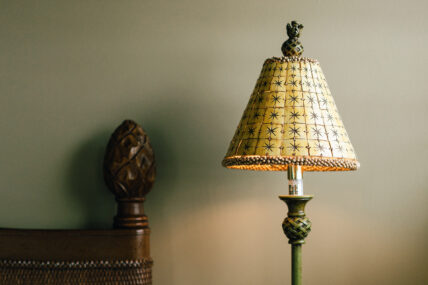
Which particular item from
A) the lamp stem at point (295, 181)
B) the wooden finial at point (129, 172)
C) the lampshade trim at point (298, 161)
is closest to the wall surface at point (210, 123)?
the wooden finial at point (129, 172)

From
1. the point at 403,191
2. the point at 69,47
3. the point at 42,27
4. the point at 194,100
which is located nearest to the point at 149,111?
the point at 194,100

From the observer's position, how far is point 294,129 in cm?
113

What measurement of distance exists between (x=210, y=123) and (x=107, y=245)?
1.64ft

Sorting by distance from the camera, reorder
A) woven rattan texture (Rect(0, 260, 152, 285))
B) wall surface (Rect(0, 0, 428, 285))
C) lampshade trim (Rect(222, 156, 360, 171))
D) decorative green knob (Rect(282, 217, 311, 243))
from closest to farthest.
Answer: lampshade trim (Rect(222, 156, 360, 171))
decorative green knob (Rect(282, 217, 311, 243))
woven rattan texture (Rect(0, 260, 152, 285))
wall surface (Rect(0, 0, 428, 285))

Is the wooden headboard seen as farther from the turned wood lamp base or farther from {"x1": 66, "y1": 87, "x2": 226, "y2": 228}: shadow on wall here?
the turned wood lamp base

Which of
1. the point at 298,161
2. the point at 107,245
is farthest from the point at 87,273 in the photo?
the point at 298,161

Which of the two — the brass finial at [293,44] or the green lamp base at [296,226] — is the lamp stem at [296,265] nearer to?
the green lamp base at [296,226]

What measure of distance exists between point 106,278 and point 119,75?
25.8 inches

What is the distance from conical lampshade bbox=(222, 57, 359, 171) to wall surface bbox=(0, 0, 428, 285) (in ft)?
1.19

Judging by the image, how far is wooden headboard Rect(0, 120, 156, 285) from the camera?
1.38 metres

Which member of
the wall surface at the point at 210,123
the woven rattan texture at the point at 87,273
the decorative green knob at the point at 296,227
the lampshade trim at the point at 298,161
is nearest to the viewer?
the lampshade trim at the point at 298,161

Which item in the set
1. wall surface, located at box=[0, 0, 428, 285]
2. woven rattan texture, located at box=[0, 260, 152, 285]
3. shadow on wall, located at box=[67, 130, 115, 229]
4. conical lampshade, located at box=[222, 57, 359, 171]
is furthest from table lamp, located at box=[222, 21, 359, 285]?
shadow on wall, located at box=[67, 130, 115, 229]

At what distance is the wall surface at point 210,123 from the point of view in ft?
4.95

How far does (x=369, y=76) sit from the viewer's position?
1.55 metres
